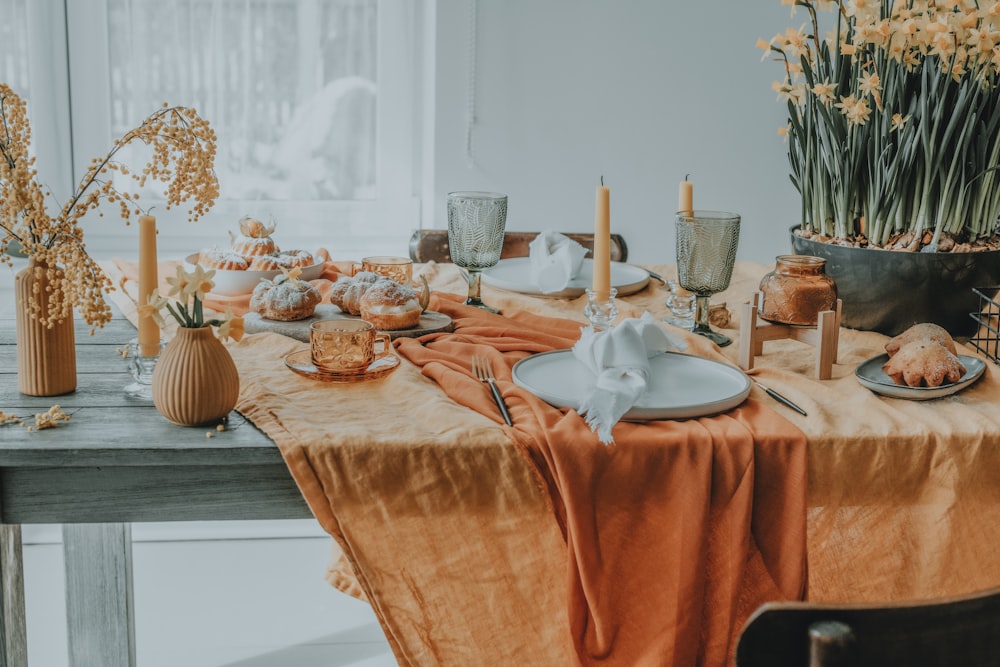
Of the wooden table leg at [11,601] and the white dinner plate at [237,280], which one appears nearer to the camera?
the wooden table leg at [11,601]

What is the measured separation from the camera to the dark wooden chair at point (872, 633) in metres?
0.56

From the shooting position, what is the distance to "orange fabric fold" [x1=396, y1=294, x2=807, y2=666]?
0.96m

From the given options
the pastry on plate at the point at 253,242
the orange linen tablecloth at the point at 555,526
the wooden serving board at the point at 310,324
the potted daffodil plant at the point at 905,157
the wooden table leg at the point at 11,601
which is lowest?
the wooden table leg at the point at 11,601

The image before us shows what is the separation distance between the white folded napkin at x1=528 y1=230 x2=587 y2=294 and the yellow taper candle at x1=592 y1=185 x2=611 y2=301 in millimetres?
333

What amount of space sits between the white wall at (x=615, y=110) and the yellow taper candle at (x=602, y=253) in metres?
1.62

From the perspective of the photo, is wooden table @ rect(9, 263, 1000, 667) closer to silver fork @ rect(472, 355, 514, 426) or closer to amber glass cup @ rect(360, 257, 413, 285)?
silver fork @ rect(472, 355, 514, 426)

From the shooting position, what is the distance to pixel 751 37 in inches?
115

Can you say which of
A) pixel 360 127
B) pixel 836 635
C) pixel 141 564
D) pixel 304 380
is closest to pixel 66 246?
pixel 304 380

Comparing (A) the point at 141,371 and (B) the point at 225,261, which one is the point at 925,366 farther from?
(B) the point at 225,261

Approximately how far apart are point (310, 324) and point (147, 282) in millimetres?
288

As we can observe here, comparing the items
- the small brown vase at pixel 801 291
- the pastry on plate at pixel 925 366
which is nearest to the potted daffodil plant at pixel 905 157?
the small brown vase at pixel 801 291

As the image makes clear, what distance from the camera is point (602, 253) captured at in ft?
4.34

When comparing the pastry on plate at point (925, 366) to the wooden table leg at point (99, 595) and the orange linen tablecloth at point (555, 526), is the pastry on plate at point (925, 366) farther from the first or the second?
the wooden table leg at point (99, 595)

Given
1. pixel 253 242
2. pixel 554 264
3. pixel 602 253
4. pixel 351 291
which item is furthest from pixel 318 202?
pixel 602 253
